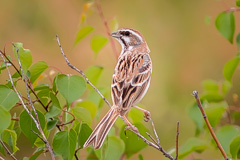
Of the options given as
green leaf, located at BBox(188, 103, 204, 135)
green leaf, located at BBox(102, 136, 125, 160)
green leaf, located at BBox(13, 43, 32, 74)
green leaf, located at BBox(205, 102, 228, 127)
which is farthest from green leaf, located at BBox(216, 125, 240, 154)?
green leaf, located at BBox(13, 43, 32, 74)

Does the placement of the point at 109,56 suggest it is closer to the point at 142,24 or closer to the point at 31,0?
the point at 142,24

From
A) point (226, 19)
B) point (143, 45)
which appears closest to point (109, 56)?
point (143, 45)

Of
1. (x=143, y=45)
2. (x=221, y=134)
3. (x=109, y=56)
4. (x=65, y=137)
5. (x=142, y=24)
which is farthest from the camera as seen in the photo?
(x=142, y=24)

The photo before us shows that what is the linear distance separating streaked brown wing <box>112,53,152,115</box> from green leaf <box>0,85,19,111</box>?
2.84 feet

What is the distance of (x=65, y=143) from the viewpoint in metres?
3.51

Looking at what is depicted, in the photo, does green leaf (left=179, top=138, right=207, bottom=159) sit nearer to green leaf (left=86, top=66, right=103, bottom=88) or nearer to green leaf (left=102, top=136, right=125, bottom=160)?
green leaf (left=102, top=136, right=125, bottom=160)

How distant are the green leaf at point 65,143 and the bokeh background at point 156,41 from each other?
5.39m

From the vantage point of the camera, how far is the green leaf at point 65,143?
11.5 feet

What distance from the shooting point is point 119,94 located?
170 inches

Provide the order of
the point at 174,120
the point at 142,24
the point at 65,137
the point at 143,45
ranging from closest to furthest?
the point at 65,137
the point at 143,45
the point at 174,120
the point at 142,24

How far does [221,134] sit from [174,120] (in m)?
4.76

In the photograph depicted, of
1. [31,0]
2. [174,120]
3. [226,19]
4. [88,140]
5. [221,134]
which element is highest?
[31,0]

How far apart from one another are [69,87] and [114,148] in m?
0.66

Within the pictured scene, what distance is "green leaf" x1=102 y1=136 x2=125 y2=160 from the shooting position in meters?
3.94
